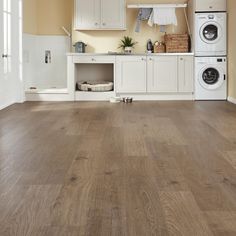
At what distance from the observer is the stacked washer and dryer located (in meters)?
7.61

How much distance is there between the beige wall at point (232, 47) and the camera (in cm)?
721

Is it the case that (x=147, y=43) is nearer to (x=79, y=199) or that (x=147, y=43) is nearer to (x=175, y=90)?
(x=175, y=90)

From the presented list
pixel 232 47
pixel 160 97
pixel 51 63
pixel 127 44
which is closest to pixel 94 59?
pixel 127 44

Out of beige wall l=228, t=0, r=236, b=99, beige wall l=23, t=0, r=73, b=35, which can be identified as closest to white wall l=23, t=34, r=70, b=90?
beige wall l=23, t=0, r=73, b=35

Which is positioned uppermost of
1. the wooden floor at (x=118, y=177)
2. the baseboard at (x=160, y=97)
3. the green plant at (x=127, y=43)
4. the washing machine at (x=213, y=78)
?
the green plant at (x=127, y=43)

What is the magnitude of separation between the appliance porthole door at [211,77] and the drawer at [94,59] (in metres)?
1.45

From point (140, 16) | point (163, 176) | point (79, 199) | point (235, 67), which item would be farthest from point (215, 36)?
point (79, 199)

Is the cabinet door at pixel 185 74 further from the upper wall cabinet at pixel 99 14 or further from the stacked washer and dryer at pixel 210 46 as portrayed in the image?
the upper wall cabinet at pixel 99 14

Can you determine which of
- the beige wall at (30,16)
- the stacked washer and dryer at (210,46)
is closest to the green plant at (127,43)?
the stacked washer and dryer at (210,46)

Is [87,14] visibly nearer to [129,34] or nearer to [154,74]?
[129,34]

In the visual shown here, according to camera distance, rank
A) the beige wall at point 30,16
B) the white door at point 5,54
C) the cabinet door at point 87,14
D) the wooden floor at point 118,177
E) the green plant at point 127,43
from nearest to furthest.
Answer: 1. the wooden floor at point 118,177
2. the white door at point 5,54
3. the beige wall at point 30,16
4. the cabinet door at point 87,14
5. the green plant at point 127,43

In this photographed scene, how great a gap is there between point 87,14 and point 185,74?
6.21 feet

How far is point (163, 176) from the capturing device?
2582 millimetres

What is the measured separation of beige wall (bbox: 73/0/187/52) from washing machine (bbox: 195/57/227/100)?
33.6 inches
